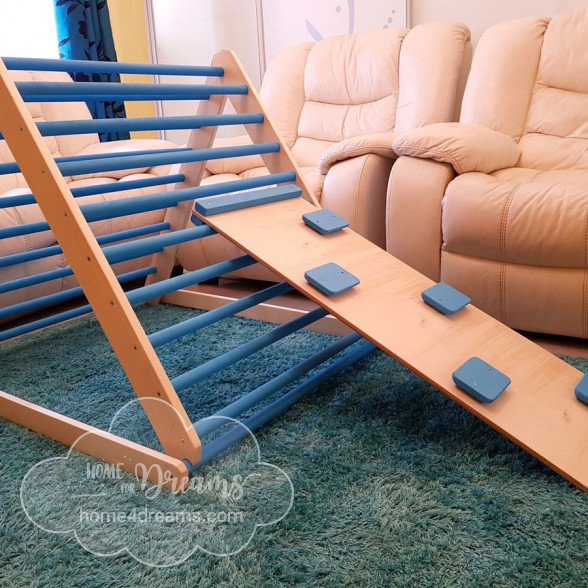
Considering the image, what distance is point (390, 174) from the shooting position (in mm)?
1790

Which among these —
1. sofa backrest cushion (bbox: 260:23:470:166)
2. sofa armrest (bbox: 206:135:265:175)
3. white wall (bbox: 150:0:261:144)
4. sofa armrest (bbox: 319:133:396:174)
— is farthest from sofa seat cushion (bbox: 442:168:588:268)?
white wall (bbox: 150:0:261:144)

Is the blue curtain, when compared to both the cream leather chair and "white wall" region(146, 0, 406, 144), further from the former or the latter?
the cream leather chair

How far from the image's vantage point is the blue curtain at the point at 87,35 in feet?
10.2

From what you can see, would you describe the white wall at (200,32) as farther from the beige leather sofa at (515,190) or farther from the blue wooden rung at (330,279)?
the blue wooden rung at (330,279)

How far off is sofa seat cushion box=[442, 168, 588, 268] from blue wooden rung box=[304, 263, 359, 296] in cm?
48

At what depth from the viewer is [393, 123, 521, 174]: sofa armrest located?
5.51 ft

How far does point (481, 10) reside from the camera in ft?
8.42

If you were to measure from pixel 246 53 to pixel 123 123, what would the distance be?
7.86 feet

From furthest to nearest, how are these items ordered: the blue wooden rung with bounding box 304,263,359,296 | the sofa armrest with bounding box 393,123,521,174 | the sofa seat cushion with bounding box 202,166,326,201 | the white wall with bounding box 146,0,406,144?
the white wall with bounding box 146,0,406,144 < the sofa seat cushion with bounding box 202,166,326,201 < the sofa armrest with bounding box 393,123,521,174 < the blue wooden rung with bounding box 304,263,359,296

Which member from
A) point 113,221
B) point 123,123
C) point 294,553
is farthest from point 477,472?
point 113,221

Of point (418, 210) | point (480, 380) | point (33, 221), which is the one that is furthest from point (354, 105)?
point (480, 380)

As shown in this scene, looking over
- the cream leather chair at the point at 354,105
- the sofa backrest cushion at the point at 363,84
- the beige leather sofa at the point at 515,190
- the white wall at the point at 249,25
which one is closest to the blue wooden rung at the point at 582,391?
the beige leather sofa at the point at 515,190

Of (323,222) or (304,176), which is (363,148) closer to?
(304,176)

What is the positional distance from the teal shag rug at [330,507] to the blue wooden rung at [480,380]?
4.5 inches
